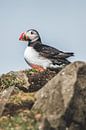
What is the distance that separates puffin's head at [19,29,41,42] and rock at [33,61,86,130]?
345 inches

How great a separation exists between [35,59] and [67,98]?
828cm

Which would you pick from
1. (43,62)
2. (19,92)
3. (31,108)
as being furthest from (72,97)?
(43,62)

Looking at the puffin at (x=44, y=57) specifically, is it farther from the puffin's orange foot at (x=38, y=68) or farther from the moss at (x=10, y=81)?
the moss at (x=10, y=81)

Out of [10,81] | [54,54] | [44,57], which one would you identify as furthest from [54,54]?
[10,81]

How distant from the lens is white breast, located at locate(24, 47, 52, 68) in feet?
108

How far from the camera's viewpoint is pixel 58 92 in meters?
25.3

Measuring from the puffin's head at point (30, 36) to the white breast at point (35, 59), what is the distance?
1638 mm

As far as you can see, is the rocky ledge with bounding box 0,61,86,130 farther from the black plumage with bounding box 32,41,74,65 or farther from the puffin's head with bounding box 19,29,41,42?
the puffin's head with bounding box 19,29,41,42

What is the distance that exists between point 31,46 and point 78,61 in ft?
25.6

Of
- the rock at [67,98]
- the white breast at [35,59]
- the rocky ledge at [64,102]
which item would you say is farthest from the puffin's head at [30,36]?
the rock at [67,98]

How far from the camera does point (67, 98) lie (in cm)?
2489

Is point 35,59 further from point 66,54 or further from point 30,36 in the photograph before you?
point 30,36

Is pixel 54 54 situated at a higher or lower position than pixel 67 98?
higher

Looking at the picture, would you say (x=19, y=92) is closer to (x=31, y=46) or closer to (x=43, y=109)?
(x=43, y=109)
